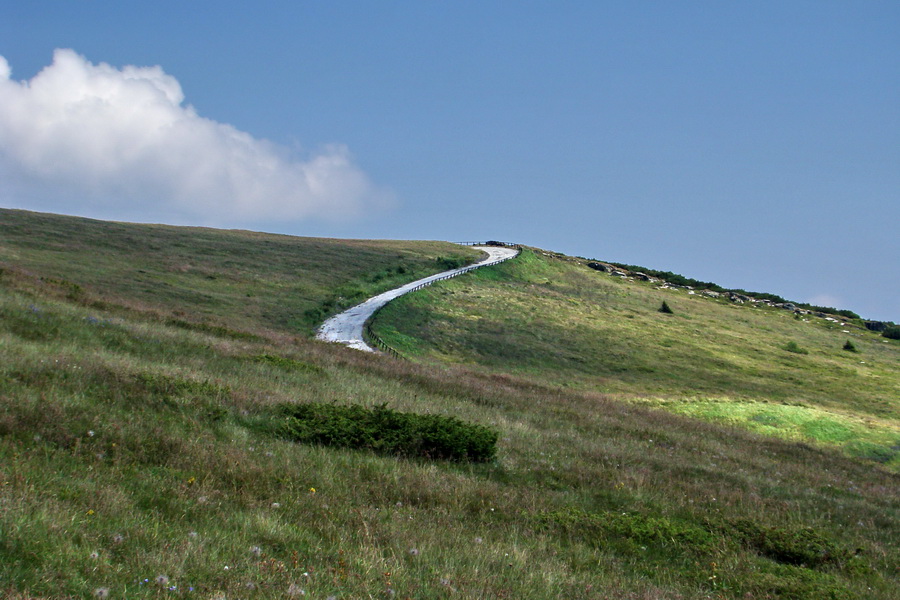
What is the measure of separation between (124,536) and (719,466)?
52.8 ft

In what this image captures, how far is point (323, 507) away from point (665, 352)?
59.7 meters

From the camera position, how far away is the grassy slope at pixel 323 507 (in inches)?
231

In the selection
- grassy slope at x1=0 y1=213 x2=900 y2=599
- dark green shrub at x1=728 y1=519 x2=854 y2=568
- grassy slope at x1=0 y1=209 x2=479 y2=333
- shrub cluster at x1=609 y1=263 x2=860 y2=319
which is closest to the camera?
grassy slope at x1=0 y1=213 x2=900 y2=599

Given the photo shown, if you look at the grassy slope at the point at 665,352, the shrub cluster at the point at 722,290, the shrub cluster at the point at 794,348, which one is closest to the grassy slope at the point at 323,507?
the grassy slope at the point at 665,352

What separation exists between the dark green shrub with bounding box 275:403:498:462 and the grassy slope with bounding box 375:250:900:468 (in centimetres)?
2909

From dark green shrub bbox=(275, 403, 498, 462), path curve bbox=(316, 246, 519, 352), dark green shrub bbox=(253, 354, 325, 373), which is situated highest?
dark green shrub bbox=(275, 403, 498, 462)

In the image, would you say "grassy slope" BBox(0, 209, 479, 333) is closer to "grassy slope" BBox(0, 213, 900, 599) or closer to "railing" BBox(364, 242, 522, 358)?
"railing" BBox(364, 242, 522, 358)

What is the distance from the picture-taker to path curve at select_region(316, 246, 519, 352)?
152 feet

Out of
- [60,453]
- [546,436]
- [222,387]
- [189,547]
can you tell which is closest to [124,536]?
[189,547]

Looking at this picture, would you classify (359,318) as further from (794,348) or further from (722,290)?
(722,290)

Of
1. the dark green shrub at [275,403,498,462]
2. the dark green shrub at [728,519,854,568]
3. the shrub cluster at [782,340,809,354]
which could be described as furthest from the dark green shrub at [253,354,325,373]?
the shrub cluster at [782,340,809,354]

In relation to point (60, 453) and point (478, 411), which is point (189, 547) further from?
point (478, 411)

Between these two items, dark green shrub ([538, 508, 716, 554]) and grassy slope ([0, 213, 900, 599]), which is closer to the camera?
grassy slope ([0, 213, 900, 599])

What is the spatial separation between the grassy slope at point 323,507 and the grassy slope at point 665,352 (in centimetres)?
2586
